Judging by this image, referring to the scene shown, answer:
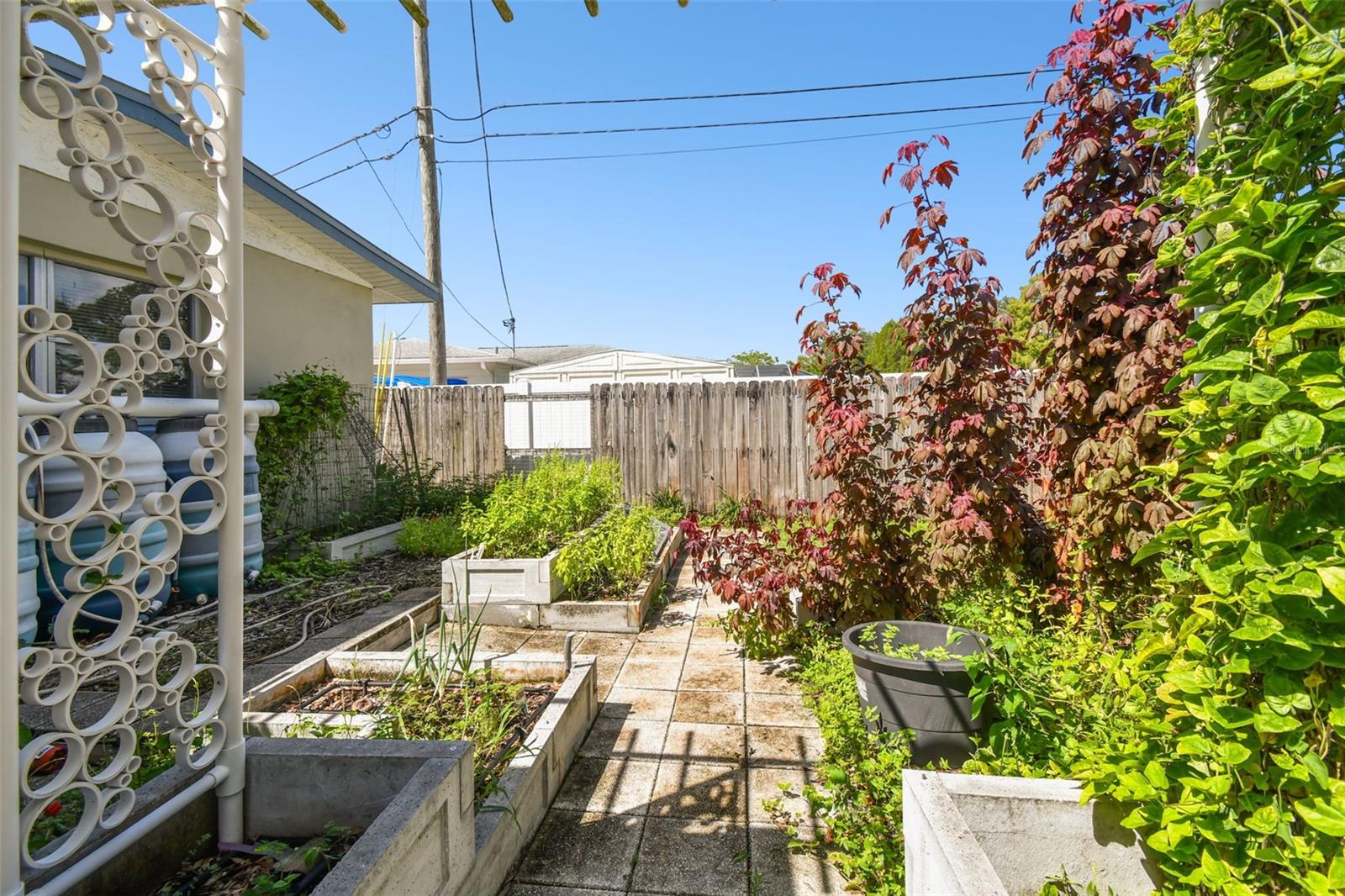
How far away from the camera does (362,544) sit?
617cm

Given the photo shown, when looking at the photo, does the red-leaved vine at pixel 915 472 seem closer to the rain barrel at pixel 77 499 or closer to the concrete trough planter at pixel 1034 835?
the concrete trough planter at pixel 1034 835

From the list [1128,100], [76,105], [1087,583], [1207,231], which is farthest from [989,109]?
[76,105]

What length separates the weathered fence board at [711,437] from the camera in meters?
7.97

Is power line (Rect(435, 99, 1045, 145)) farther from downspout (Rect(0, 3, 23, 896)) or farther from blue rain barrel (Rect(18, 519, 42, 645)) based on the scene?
downspout (Rect(0, 3, 23, 896))

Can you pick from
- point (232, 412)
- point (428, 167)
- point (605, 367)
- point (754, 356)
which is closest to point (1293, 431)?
point (232, 412)

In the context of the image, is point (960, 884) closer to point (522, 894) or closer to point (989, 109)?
point (522, 894)

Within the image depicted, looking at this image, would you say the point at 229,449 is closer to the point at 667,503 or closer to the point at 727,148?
the point at 667,503

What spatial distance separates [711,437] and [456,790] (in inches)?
264

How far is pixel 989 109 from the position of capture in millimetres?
9492

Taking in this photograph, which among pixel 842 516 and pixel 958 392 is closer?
pixel 958 392

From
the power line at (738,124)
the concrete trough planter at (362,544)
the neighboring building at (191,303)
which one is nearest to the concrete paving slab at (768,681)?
the neighboring building at (191,303)

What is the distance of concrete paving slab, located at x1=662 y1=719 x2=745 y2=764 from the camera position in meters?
2.73

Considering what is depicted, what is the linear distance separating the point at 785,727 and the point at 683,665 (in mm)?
959

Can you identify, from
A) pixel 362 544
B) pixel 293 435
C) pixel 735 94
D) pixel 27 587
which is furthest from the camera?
pixel 735 94
